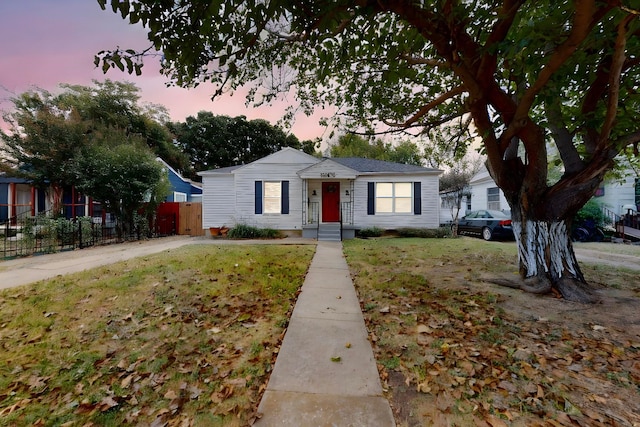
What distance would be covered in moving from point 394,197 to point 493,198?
8207 mm

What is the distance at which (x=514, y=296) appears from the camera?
14.1 feet

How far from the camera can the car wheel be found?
12.0m

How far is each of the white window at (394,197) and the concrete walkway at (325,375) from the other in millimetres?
9779

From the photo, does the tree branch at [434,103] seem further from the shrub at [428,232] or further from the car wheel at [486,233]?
the car wheel at [486,233]

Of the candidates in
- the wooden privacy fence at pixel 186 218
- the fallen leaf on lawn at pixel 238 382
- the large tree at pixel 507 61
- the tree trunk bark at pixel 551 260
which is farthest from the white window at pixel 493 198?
the fallen leaf on lawn at pixel 238 382

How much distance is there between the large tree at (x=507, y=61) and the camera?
2.98 metres

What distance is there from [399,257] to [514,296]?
343 cm

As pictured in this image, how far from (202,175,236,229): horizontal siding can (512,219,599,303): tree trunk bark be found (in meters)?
11.9

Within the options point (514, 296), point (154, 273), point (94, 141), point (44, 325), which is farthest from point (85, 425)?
point (94, 141)

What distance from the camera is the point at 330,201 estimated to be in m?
13.5

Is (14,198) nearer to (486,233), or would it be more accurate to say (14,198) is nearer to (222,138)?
(222,138)

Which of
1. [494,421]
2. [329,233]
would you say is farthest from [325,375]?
[329,233]

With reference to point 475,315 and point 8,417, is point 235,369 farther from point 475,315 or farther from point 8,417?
point 475,315

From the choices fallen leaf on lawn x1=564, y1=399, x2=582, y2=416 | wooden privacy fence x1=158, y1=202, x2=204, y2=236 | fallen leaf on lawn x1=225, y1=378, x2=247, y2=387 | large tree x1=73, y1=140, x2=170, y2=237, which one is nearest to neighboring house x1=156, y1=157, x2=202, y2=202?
wooden privacy fence x1=158, y1=202, x2=204, y2=236
